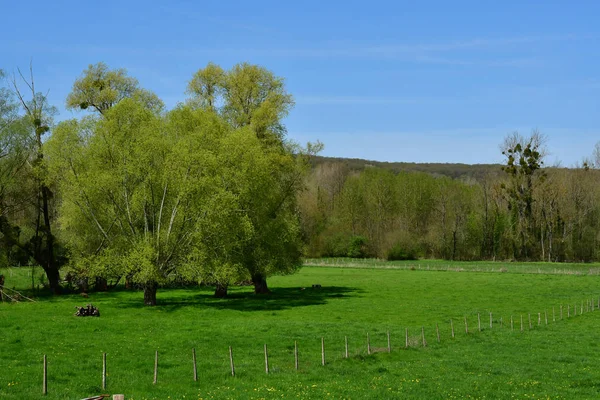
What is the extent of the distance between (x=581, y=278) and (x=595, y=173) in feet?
218

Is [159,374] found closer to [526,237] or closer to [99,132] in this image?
[99,132]

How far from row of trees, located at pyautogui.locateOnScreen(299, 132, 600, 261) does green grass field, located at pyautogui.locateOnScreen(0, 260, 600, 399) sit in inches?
2627

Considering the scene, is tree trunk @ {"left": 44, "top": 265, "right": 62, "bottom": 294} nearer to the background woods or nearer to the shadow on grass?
the background woods

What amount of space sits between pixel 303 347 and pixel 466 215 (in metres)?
123

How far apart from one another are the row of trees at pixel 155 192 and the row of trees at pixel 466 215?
194ft

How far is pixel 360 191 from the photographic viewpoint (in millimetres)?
166750

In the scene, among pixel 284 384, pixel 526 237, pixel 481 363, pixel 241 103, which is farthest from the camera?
pixel 526 237

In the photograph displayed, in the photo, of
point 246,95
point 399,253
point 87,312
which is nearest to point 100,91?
point 246,95

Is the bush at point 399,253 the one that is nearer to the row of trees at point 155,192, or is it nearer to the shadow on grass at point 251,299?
the shadow on grass at point 251,299

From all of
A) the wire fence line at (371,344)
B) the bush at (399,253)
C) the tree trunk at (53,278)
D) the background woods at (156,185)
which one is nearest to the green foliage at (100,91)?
the background woods at (156,185)

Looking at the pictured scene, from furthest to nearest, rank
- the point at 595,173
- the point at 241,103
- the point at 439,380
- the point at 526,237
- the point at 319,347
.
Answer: the point at 595,173, the point at 526,237, the point at 241,103, the point at 319,347, the point at 439,380

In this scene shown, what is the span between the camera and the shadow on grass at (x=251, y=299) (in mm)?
54272

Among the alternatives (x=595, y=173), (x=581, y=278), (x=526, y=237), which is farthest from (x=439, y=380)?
(x=595, y=173)

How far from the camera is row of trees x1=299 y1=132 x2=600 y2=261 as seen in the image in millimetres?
133250
